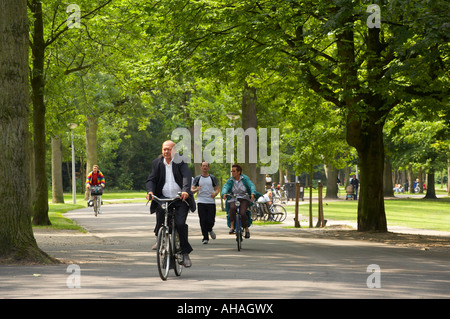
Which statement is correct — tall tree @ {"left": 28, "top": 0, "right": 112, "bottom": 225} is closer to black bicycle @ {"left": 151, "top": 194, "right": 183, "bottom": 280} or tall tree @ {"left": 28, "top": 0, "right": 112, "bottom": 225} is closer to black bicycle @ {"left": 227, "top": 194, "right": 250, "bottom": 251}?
black bicycle @ {"left": 227, "top": 194, "right": 250, "bottom": 251}

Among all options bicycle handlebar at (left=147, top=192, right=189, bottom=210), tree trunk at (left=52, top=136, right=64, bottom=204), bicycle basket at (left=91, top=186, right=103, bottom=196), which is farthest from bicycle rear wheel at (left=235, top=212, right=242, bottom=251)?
tree trunk at (left=52, top=136, right=64, bottom=204)

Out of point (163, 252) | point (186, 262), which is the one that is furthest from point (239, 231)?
point (163, 252)

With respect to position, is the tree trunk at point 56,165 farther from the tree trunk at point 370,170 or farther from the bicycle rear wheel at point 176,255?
the bicycle rear wheel at point 176,255

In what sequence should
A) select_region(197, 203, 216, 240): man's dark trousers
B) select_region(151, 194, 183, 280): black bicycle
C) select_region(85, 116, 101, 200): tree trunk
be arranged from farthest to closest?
select_region(85, 116, 101, 200): tree trunk < select_region(197, 203, 216, 240): man's dark trousers < select_region(151, 194, 183, 280): black bicycle

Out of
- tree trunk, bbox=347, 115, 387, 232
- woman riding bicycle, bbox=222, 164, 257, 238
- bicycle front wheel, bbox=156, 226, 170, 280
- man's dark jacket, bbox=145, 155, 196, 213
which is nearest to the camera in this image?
bicycle front wheel, bbox=156, 226, 170, 280

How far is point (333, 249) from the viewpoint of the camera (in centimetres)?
1708

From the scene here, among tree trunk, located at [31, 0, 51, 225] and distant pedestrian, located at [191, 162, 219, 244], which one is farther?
tree trunk, located at [31, 0, 51, 225]

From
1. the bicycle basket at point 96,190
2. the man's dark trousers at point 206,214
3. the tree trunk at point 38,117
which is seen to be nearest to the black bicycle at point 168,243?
the man's dark trousers at point 206,214

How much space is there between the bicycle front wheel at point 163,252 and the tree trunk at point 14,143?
2.75 metres

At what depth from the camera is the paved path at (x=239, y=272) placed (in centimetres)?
928

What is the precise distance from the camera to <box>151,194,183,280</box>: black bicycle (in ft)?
35.1

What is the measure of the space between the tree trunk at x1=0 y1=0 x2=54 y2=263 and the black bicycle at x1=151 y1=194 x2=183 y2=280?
2570 mm
